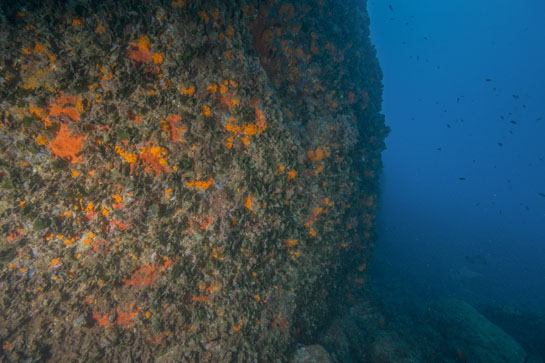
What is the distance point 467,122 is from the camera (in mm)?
152000

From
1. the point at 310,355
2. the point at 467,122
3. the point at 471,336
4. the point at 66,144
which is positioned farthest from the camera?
the point at 467,122

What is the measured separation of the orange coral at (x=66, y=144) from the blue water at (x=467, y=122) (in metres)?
22.5

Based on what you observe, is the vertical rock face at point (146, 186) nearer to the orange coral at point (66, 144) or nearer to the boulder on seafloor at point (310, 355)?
the orange coral at point (66, 144)

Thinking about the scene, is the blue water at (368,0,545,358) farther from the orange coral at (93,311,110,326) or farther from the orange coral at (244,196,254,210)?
the orange coral at (93,311,110,326)

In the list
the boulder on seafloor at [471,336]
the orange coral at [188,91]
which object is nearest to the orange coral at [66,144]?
the orange coral at [188,91]

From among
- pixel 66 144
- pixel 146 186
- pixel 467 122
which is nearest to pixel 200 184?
pixel 146 186

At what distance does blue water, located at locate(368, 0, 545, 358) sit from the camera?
27.0 meters

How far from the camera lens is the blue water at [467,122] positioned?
88.7 feet

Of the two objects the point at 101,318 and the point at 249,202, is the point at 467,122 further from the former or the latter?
the point at 101,318

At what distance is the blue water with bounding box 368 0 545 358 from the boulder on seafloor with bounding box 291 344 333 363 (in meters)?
19.2

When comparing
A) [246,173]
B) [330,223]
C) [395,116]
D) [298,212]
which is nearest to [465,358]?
[330,223]

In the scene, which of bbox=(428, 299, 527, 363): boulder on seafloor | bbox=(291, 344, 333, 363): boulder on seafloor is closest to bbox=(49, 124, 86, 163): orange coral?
bbox=(291, 344, 333, 363): boulder on seafloor

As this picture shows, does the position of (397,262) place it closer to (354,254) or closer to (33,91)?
(354,254)

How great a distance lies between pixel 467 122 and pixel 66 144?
201m
